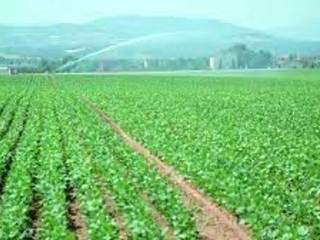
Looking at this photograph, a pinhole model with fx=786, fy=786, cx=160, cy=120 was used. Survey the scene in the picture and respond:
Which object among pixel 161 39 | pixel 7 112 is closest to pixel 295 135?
pixel 7 112

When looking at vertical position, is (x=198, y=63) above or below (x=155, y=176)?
below

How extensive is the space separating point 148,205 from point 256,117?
1487cm

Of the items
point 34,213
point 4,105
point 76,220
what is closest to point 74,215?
point 76,220

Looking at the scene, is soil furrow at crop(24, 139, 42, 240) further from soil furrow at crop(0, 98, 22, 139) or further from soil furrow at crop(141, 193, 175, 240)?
soil furrow at crop(0, 98, 22, 139)

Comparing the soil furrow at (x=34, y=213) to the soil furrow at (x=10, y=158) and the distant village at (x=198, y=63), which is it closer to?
the soil furrow at (x=10, y=158)

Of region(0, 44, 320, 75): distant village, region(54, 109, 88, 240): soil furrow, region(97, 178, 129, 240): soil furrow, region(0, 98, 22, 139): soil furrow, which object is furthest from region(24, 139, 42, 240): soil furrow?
region(0, 44, 320, 75): distant village

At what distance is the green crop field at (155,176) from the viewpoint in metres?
10.1

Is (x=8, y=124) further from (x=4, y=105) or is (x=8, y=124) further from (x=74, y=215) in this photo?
(x=74, y=215)

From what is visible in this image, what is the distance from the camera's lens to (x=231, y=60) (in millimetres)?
155750

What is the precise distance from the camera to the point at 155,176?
1382 cm

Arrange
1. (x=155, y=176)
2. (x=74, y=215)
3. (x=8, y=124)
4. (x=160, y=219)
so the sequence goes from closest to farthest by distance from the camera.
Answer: (x=160, y=219)
(x=74, y=215)
(x=155, y=176)
(x=8, y=124)

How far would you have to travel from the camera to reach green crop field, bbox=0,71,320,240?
10.1 metres

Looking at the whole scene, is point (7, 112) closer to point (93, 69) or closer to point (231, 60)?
point (93, 69)

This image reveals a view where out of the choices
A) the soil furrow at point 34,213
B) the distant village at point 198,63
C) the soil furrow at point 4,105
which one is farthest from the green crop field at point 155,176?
the distant village at point 198,63
